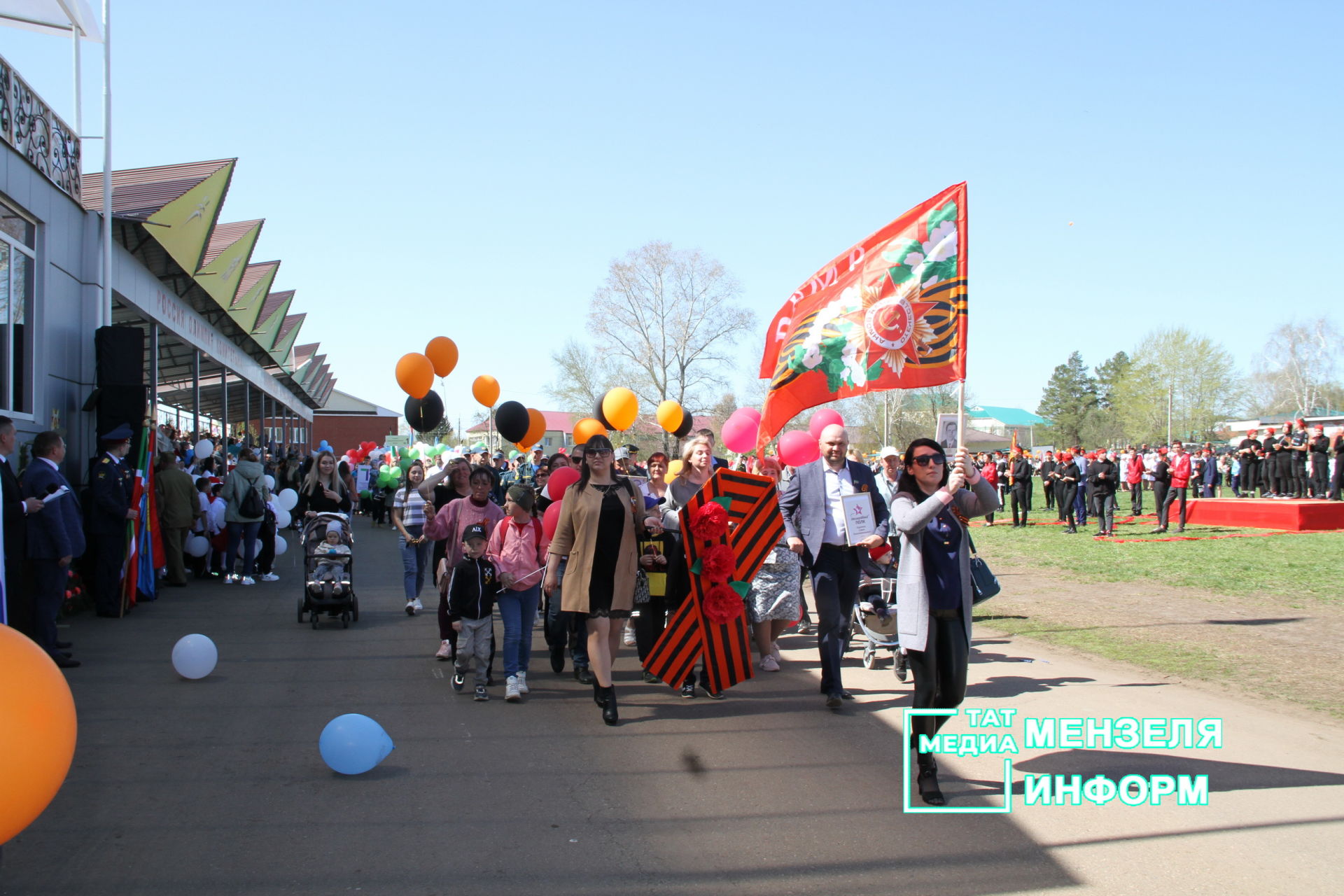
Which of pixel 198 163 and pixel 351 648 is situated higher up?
pixel 198 163

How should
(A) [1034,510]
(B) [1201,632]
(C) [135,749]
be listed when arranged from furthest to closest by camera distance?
(A) [1034,510] < (B) [1201,632] < (C) [135,749]

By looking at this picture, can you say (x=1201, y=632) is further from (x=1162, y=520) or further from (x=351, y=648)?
(x=1162, y=520)

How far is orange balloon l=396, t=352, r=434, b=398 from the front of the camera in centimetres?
1209

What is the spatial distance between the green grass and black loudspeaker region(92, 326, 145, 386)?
518 inches

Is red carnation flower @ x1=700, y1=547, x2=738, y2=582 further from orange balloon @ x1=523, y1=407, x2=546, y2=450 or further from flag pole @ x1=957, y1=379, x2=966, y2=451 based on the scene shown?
orange balloon @ x1=523, y1=407, x2=546, y2=450

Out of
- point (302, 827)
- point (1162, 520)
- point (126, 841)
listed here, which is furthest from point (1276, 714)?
point (1162, 520)

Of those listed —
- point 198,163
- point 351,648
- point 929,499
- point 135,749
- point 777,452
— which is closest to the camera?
point 929,499

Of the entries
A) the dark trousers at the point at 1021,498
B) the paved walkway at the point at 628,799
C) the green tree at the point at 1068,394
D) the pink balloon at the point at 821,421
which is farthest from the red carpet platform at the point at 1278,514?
the green tree at the point at 1068,394

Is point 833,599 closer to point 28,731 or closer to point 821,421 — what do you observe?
point 821,421

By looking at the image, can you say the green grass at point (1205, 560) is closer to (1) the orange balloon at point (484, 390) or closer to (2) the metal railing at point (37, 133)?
(1) the orange balloon at point (484, 390)

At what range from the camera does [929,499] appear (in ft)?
16.9

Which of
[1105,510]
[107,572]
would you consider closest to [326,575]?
[107,572]

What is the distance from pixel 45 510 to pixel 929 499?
730 centimetres

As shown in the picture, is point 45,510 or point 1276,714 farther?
point 45,510
